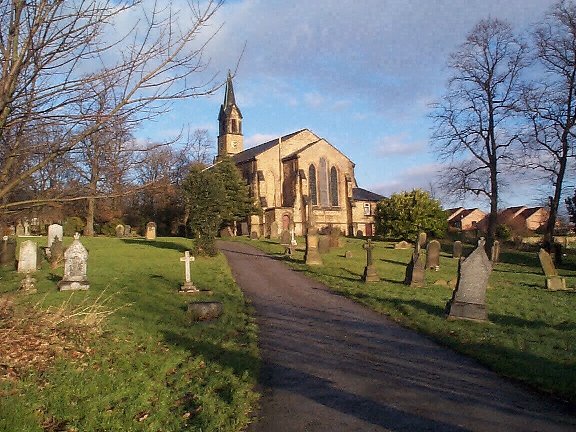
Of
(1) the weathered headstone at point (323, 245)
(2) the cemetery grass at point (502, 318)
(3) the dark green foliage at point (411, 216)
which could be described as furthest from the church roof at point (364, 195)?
(2) the cemetery grass at point (502, 318)

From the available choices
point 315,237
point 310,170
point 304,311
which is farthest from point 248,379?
point 310,170

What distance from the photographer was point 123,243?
33312 mm

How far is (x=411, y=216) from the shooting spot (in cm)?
4378

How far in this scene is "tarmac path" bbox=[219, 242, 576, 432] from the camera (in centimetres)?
531

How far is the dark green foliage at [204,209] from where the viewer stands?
25344 millimetres

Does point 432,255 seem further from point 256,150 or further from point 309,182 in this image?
point 256,150

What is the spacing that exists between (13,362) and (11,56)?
3.70 metres

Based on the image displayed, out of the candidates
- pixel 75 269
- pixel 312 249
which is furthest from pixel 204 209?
pixel 75 269

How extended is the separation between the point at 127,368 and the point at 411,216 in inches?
1513

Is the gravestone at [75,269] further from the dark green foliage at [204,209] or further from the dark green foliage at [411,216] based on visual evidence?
the dark green foliage at [411,216]

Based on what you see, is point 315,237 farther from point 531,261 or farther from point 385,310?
point 531,261

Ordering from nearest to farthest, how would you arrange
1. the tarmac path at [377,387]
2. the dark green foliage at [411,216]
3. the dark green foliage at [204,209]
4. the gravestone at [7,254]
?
the tarmac path at [377,387] < the gravestone at [7,254] < the dark green foliage at [204,209] < the dark green foliage at [411,216]

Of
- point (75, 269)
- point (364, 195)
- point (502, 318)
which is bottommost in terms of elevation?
point (502, 318)

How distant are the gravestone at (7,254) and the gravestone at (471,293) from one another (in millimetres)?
16412
